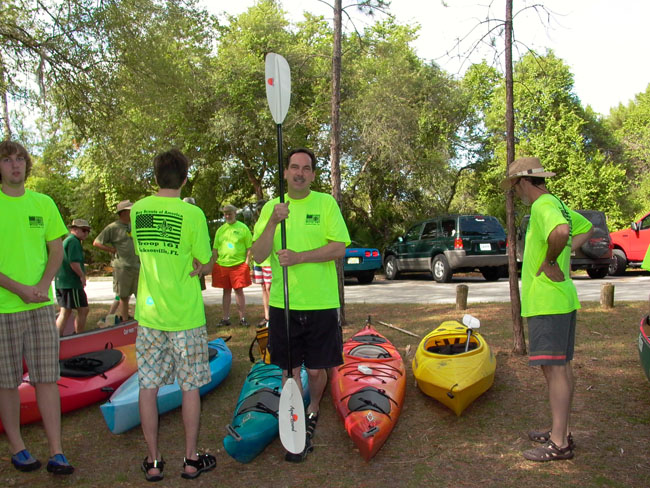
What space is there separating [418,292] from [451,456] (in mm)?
7626

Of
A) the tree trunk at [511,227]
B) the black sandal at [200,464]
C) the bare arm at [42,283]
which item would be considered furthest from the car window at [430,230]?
the bare arm at [42,283]

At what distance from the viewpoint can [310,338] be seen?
3.42m

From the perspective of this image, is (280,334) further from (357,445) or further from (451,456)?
(451,456)

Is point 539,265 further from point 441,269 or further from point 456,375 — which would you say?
point 441,269

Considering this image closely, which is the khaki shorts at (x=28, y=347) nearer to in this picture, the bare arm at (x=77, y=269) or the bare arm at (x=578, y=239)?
the bare arm at (x=578, y=239)

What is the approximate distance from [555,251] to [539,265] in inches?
6.7

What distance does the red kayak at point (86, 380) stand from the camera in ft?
13.3

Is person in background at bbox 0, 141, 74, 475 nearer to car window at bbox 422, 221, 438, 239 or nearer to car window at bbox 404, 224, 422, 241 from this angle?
car window at bbox 422, 221, 438, 239

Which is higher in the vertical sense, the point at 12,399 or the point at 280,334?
the point at 280,334

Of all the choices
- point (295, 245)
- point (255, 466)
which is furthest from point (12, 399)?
point (295, 245)

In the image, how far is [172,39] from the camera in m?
10.1

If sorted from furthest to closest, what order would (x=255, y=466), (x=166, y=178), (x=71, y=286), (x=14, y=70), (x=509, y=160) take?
(x=14, y=70)
(x=71, y=286)
(x=509, y=160)
(x=255, y=466)
(x=166, y=178)

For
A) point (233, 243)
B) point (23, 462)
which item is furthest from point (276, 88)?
point (233, 243)

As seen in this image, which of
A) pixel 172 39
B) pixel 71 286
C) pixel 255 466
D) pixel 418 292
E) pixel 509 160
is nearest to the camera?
pixel 255 466
